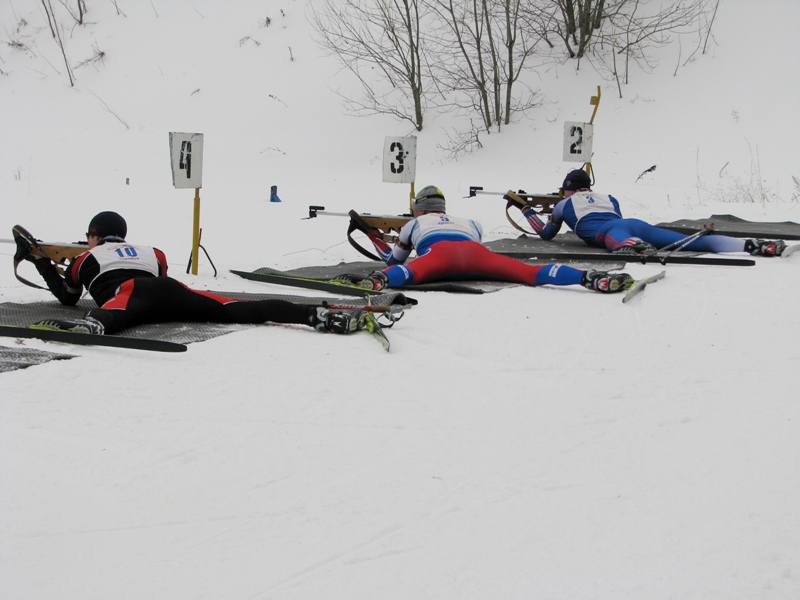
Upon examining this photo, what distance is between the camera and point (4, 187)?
11.3 meters

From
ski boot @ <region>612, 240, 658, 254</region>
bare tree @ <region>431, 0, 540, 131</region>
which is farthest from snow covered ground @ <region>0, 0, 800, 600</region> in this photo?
bare tree @ <region>431, 0, 540, 131</region>

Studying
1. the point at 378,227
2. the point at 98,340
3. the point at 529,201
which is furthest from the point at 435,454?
the point at 529,201

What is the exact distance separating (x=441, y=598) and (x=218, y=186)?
11.7 m

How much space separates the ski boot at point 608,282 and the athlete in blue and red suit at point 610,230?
169cm

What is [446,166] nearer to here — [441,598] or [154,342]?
[154,342]

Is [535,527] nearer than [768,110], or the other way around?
[535,527]

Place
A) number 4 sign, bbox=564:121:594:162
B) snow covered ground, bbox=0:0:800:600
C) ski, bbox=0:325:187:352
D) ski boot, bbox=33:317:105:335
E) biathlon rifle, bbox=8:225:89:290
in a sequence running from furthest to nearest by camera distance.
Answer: number 4 sign, bbox=564:121:594:162, biathlon rifle, bbox=8:225:89:290, ski boot, bbox=33:317:105:335, ski, bbox=0:325:187:352, snow covered ground, bbox=0:0:800:600

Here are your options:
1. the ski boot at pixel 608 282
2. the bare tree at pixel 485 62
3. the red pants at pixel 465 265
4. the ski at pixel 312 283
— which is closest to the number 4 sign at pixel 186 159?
the ski at pixel 312 283

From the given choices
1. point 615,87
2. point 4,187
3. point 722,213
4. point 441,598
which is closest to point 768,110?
point 615,87

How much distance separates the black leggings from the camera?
14.8 feet

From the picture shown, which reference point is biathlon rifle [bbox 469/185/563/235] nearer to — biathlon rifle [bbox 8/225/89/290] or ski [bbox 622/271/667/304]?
ski [bbox 622/271/667/304]

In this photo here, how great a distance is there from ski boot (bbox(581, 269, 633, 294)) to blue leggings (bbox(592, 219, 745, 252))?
192cm

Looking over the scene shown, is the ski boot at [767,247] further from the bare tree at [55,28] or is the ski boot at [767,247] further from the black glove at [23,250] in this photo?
the bare tree at [55,28]

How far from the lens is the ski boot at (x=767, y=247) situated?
273 inches
